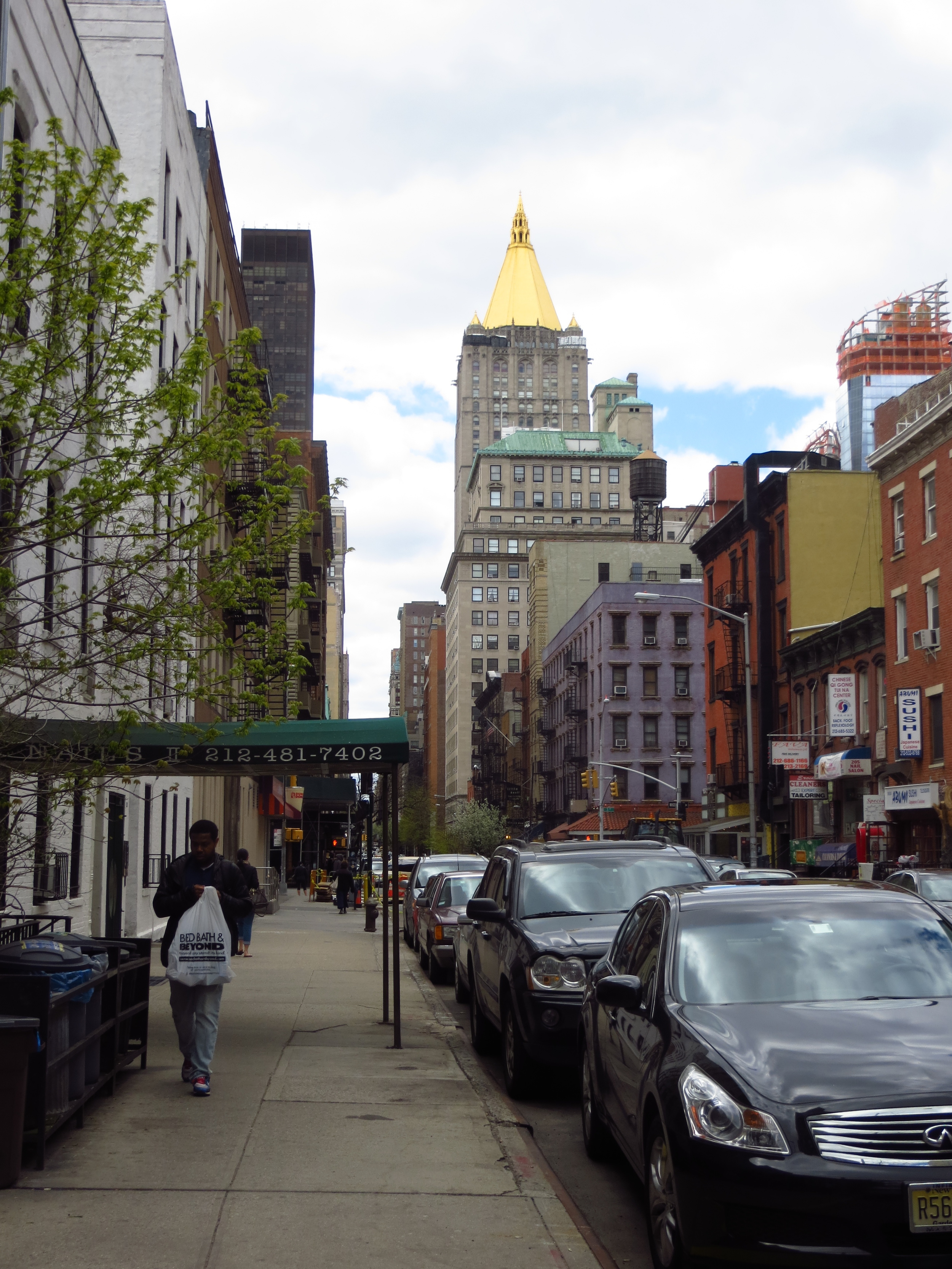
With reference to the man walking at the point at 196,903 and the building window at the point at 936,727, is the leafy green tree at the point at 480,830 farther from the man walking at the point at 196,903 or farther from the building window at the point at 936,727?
the man walking at the point at 196,903

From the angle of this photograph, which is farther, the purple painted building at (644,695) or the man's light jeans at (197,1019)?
the purple painted building at (644,695)

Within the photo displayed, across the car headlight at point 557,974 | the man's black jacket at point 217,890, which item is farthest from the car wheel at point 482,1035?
the man's black jacket at point 217,890

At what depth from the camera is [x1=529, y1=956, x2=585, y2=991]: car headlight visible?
9.91 m

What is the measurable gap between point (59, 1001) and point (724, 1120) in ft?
12.2

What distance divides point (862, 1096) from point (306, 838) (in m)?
125

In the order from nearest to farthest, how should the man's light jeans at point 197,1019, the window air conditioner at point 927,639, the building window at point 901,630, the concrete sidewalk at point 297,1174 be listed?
the concrete sidewalk at point 297,1174 < the man's light jeans at point 197,1019 < the window air conditioner at point 927,639 < the building window at point 901,630

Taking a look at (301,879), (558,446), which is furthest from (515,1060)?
(558,446)

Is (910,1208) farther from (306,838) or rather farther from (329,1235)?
(306,838)

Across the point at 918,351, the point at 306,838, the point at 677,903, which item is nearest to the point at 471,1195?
the point at 677,903

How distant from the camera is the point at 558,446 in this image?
535 feet

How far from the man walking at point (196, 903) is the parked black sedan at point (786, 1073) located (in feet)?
10.4

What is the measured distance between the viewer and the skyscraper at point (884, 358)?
160 m

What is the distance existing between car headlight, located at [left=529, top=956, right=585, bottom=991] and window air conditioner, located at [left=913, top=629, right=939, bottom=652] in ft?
101

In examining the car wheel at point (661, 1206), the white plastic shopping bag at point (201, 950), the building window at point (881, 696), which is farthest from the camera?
the building window at point (881, 696)
